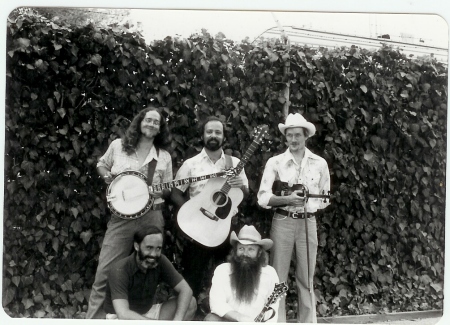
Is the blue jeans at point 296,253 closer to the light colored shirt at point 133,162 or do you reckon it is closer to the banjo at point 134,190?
the banjo at point 134,190

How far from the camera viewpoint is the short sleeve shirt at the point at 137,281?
5.66 m

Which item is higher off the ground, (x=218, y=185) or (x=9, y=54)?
(x=9, y=54)

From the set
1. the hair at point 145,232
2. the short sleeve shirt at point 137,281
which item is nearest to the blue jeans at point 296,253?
the short sleeve shirt at point 137,281

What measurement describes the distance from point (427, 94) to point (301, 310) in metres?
1.96

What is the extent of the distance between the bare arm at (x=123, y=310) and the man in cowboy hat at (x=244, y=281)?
21.9 inches

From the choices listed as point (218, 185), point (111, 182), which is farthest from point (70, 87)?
point (218, 185)

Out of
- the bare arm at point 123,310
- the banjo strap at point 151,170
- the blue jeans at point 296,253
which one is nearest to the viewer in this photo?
the bare arm at point 123,310

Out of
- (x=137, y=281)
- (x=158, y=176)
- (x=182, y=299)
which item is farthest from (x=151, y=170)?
(x=182, y=299)

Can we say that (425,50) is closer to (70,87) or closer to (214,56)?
(214,56)

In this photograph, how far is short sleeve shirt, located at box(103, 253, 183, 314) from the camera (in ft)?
18.6

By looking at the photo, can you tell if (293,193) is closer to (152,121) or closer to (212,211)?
(212,211)

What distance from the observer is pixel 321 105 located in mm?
5844

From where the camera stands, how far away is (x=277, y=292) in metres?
5.78

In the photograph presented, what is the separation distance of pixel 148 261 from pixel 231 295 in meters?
0.68
